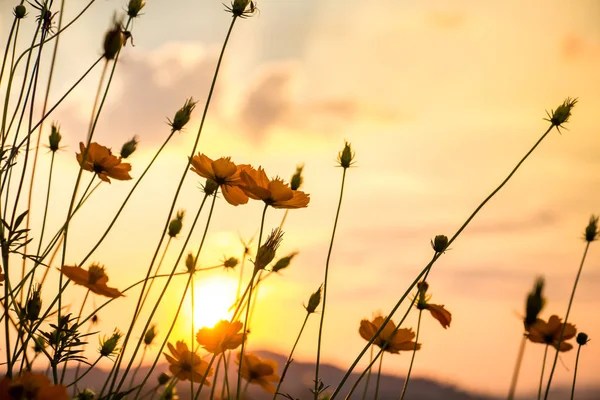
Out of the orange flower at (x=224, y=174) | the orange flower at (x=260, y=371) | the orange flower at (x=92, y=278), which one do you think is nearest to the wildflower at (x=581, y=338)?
the orange flower at (x=260, y=371)

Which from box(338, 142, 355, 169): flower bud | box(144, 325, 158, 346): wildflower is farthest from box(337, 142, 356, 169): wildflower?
box(144, 325, 158, 346): wildflower

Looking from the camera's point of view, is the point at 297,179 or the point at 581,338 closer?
the point at 297,179

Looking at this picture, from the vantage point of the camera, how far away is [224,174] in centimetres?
169

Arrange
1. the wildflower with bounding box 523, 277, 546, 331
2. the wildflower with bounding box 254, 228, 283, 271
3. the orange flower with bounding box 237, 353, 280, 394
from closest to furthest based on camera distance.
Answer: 1. the wildflower with bounding box 523, 277, 546, 331
2. the wildflower with bounding box 254, 228, 283, 271
3. the orange flower with bounding box 237, 353, 280, 394

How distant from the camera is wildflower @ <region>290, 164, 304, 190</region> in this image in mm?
2076

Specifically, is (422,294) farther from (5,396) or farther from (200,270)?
(5,396)

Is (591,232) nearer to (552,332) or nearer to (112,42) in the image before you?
(552,332)

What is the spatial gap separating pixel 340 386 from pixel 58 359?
2.06 feet

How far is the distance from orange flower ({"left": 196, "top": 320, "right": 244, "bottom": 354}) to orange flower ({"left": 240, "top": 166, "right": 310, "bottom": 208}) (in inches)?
11.9

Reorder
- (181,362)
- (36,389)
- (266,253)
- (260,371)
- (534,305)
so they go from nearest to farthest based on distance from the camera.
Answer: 1. (36,389)
2. (534,305)
3. (266,253)
4. (181,362)
5. (260,371)

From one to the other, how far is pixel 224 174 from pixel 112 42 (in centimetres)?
54

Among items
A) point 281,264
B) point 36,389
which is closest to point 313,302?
point 281,264

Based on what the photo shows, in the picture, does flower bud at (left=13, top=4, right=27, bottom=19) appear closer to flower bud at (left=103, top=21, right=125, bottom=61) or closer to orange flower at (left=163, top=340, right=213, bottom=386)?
flower bud at (left=103, top=21, right=125, bottom=61)

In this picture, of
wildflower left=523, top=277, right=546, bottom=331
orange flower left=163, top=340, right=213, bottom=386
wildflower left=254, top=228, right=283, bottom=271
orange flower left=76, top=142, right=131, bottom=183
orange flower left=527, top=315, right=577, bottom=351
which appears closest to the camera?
wildflower left=523, top=277, right=546, bottom=331
